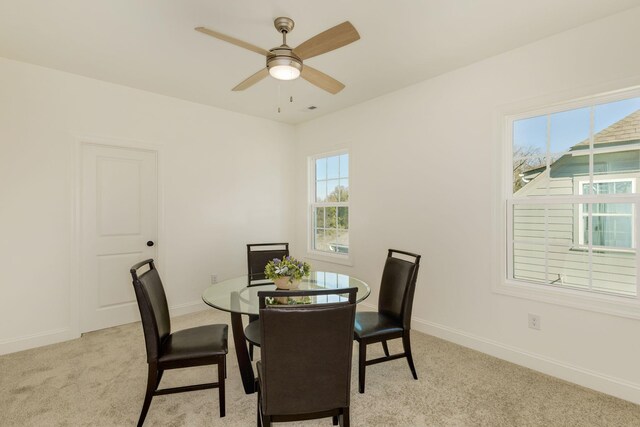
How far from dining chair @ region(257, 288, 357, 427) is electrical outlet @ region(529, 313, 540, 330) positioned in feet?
6.34

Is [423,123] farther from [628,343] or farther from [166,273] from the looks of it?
[166,273]

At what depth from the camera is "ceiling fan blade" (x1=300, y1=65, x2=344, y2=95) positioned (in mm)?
2215

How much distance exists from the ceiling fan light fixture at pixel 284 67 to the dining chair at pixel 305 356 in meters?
1.42

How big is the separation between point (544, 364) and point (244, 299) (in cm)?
242

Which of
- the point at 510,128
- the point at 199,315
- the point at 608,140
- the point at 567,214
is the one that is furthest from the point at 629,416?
the point at 199,315

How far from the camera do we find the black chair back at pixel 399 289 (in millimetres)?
2348

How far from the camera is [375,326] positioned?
2.35 metres

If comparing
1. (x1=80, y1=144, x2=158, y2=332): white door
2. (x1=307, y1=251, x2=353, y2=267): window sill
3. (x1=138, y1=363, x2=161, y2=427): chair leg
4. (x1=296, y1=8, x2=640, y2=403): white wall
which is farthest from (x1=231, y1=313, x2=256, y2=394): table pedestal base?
(x1=307, y1=251, x2=353, y2=267): window sill

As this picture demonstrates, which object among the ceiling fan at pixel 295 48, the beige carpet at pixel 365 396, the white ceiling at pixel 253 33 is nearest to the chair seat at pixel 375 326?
the beige carpet at pixel 365 396

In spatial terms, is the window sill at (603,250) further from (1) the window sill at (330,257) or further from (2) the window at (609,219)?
(1) the window sill at (330,257)

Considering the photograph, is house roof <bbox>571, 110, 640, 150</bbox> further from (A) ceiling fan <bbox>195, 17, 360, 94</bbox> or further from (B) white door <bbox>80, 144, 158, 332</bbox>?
(B) white door <bbox>80, 144, 158, 332</bbox>

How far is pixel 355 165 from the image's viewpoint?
4152mm

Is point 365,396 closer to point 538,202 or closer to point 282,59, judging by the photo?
point 538,202

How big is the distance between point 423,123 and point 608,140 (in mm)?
1523
